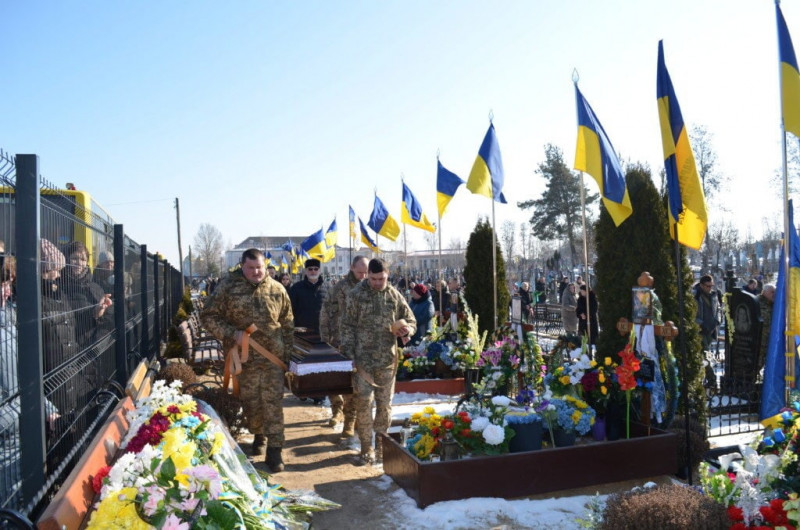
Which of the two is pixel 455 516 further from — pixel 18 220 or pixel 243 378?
pixel 18 220

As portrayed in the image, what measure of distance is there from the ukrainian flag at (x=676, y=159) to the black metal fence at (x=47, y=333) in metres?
4.56

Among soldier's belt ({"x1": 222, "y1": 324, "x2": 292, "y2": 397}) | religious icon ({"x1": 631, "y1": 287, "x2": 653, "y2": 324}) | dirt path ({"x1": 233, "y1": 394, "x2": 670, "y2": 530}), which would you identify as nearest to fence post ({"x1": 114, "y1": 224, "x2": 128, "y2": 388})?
soldier's belt ({"x1": 222, "y1": 324, "x2": 292, "y2": 397})

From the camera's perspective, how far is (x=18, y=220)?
3076mm

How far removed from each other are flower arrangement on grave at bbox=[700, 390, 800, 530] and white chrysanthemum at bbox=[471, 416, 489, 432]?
71.1 inches

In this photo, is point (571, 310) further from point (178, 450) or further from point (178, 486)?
point (178, 486)

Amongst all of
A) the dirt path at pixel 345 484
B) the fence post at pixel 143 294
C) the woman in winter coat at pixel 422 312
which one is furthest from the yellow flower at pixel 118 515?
the woman in winter coat at pixel 422 312

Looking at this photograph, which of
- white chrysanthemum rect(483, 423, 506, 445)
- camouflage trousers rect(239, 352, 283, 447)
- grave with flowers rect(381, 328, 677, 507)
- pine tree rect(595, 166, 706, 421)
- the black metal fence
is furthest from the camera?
Result: pine tree rect(595, 166, 706, 421)

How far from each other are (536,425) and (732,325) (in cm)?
539

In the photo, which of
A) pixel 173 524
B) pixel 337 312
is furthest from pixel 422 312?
pixel 173 524

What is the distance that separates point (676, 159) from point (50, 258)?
15.4ft

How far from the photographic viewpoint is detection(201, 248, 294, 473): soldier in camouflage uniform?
595 centimetres

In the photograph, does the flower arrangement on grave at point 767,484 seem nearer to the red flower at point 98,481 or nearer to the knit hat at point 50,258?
the red flower at point 98,481

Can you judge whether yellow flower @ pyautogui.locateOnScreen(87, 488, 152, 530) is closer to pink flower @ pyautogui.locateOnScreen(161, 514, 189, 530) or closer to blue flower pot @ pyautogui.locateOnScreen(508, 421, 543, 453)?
pink flower @ pyautogui.locateOnScreen(161, 514, 189, 530)

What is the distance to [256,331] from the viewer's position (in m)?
6.04
